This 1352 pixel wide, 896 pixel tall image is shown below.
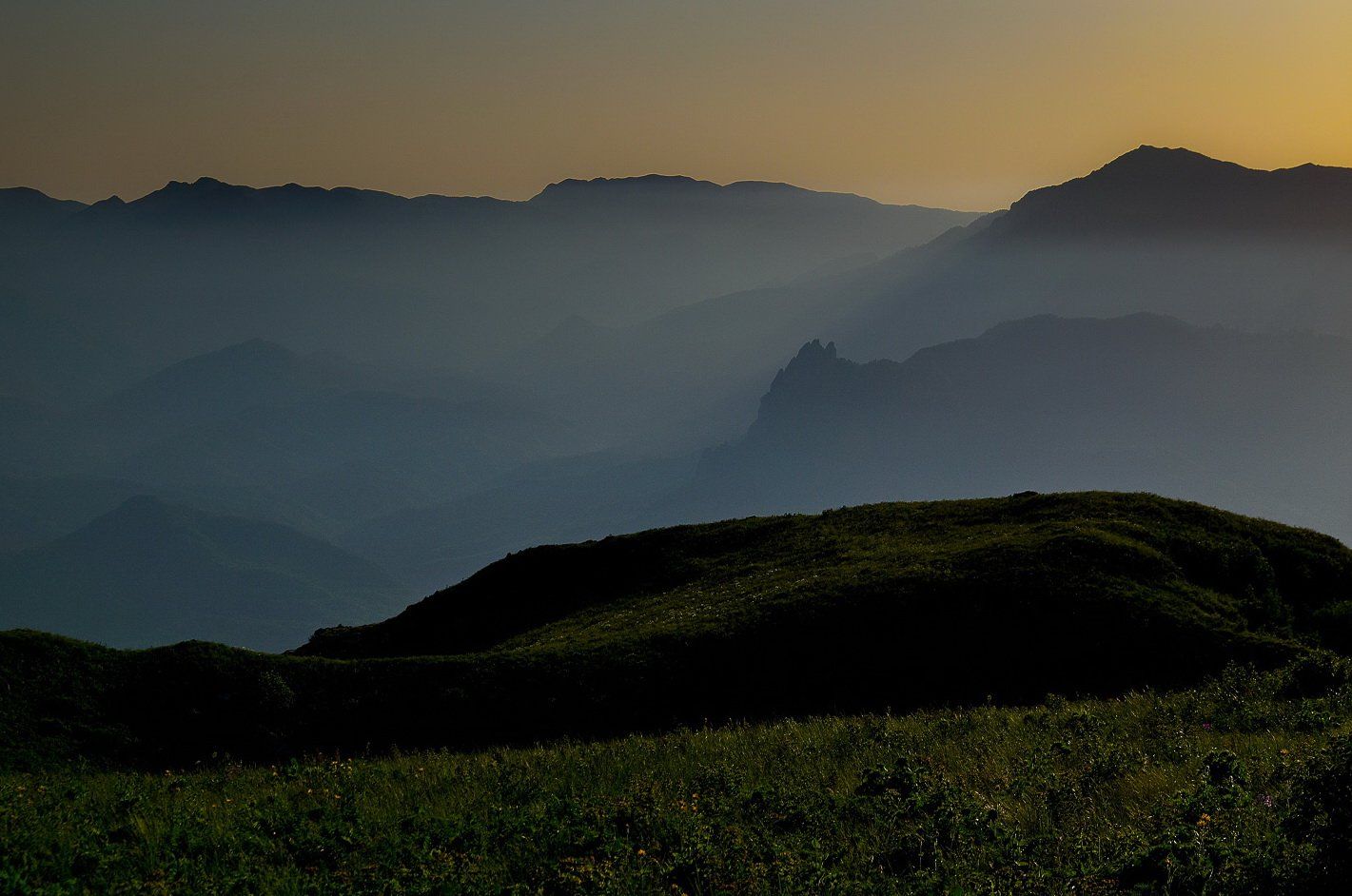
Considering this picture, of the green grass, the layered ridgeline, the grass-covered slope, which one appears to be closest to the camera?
the green grass

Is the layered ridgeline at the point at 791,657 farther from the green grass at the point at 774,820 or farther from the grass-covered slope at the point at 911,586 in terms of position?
the green grass at the point at 774,820

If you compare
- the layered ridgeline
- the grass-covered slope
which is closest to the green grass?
the layered ridgeline

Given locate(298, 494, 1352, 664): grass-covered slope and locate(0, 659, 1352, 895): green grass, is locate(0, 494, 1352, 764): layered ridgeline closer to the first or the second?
locate(298, 494, 1352, 664): grass-covered slope

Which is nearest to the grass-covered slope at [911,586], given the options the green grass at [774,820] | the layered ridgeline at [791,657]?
the layered ridgeline at [791,657]

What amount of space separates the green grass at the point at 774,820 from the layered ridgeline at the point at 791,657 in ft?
46.9

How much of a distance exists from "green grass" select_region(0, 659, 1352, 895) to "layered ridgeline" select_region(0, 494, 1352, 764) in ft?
46.9

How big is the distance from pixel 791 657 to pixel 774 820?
2388cm

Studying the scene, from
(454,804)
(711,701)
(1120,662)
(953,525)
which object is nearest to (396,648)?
(711,701)

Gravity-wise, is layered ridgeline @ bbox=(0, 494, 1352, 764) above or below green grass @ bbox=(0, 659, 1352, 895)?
below

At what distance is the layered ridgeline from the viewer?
3256cm

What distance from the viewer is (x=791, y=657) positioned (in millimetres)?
35875

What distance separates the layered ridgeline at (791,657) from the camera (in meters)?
32.6

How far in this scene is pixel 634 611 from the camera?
46.9 meters

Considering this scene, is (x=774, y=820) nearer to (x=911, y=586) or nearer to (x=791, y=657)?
(x=791, y=657)
